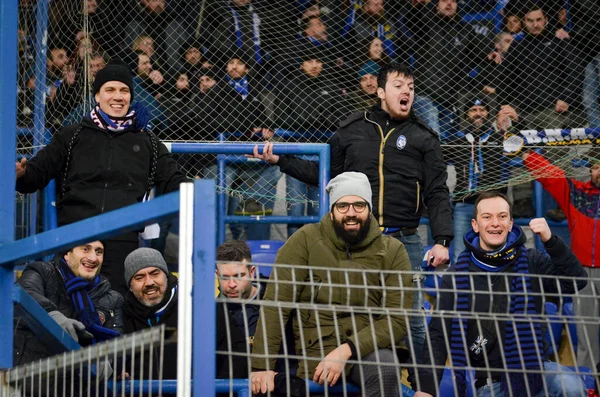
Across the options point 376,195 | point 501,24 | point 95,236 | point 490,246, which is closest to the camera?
point 95,236

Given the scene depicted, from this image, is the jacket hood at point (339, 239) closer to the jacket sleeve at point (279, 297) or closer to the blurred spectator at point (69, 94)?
the jacket sleeve at point (279, 297)

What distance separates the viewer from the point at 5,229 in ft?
12.1

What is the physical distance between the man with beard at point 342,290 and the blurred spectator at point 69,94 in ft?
9.90

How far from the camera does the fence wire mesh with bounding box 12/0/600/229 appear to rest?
25.8 feet

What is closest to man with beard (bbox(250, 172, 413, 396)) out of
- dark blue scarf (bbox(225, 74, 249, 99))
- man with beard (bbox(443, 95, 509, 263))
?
man with beard (bbox(443, 95, 509, 263))

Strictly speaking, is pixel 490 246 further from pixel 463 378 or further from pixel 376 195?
pixel 376 195

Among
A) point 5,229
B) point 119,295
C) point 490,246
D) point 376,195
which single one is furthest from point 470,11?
point 5,229

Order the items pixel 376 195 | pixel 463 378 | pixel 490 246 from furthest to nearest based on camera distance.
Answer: pixel 376 195, pixel 490 246, pixel 463 378

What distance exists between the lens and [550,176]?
7547 millimetres

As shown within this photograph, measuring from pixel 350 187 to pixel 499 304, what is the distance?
3.13ft

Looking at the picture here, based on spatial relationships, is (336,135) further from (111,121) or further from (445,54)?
(445,54)

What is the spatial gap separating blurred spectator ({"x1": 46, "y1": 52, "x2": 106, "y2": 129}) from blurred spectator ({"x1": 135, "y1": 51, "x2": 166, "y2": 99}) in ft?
1.45

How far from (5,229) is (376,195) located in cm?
299

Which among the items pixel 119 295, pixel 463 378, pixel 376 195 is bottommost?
pixel 463 378
